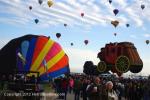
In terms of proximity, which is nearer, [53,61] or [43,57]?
[43,57]

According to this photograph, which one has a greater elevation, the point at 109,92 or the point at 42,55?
the point at 42,55

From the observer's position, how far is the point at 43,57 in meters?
31.2

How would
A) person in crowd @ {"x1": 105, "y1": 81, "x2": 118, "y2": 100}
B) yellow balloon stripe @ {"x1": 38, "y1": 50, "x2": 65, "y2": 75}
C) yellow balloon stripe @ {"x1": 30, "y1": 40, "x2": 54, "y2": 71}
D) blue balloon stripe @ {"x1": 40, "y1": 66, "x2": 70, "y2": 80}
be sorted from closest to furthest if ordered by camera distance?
1. person in crowd @ {"x1": 105, "y1": 81, "x2": 118, "y2": 100}
2. yellow balloon stripe @ {"x1": 30, "y1": 40, "x2": 54, "y2": 71}
3. yellow balloon stripe @ {"x1": 38, "y1": 50, "x2": 65, "y2": 75}
4. blue balloon stripe @ {"x1": 40, "y1": 66, "x2": 70, "y2": 80}

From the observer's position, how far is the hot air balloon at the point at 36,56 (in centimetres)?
3020

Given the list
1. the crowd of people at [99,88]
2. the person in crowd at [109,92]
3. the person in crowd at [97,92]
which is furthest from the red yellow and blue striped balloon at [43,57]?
the person in crowd at [109,92]

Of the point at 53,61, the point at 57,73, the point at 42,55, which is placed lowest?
the point at 57,73

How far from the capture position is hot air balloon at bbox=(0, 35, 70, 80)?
1189 inches

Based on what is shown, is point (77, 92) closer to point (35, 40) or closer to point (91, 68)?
point (35, 40)

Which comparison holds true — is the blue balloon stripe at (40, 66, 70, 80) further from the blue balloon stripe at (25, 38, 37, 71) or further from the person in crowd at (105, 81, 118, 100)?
the person in crowd at (105, 81, 118, 100)

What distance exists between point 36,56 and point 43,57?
0.60 meters

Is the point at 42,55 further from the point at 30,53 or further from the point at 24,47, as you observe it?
the point at 24,47

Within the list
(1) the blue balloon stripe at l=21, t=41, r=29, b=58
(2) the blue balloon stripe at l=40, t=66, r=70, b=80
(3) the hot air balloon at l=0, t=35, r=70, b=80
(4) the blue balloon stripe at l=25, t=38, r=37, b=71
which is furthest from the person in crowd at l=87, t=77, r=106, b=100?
(1) the blue balloon stripe at l=21, t=41, r=29, b=58

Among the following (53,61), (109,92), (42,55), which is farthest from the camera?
(53,61)

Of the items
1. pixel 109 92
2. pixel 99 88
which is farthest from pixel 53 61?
pixel 109 92
